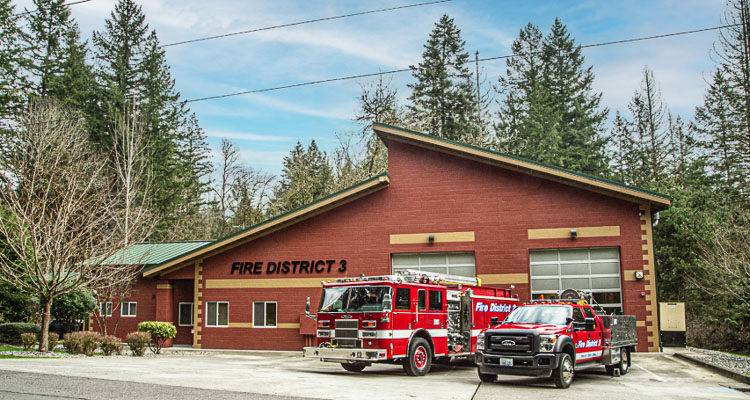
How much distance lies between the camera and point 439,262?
26.1 meters

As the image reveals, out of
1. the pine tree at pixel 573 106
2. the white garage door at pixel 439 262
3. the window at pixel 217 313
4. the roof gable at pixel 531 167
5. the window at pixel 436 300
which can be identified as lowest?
the window at pixel 217 313

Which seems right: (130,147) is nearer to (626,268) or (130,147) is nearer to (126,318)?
(126,318)

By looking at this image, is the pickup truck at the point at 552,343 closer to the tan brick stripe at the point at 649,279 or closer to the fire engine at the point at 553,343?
the fire engine at the point at 553,343

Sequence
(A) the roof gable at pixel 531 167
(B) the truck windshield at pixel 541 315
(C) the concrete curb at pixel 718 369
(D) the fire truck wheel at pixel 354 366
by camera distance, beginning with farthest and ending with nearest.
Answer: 1. (A) the roof gable at pixel 531 167
2. (D) the fire truck wheel at pixel 354 366
3. (C) the concrete curb at pixel 718 369
4. (B) the truck windshield at pixel 541 315

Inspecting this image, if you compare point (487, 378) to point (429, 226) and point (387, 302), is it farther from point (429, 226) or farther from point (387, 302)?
point (429, 226)

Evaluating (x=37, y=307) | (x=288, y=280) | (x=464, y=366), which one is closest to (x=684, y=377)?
(x=464, y=366)

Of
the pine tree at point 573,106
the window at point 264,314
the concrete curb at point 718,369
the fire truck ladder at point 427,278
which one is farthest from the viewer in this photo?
the pine tree at point 573,106

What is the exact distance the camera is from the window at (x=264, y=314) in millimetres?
27581

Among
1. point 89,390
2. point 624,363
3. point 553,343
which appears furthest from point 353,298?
point 624,363

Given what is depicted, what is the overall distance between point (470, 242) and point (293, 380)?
12.4 m

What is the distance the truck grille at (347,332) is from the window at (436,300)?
2.54m

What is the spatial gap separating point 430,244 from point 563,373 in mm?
12393

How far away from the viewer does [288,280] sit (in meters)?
27.5

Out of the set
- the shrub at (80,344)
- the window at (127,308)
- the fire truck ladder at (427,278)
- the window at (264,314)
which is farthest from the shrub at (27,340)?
the fire truck ladder at (427,278)
